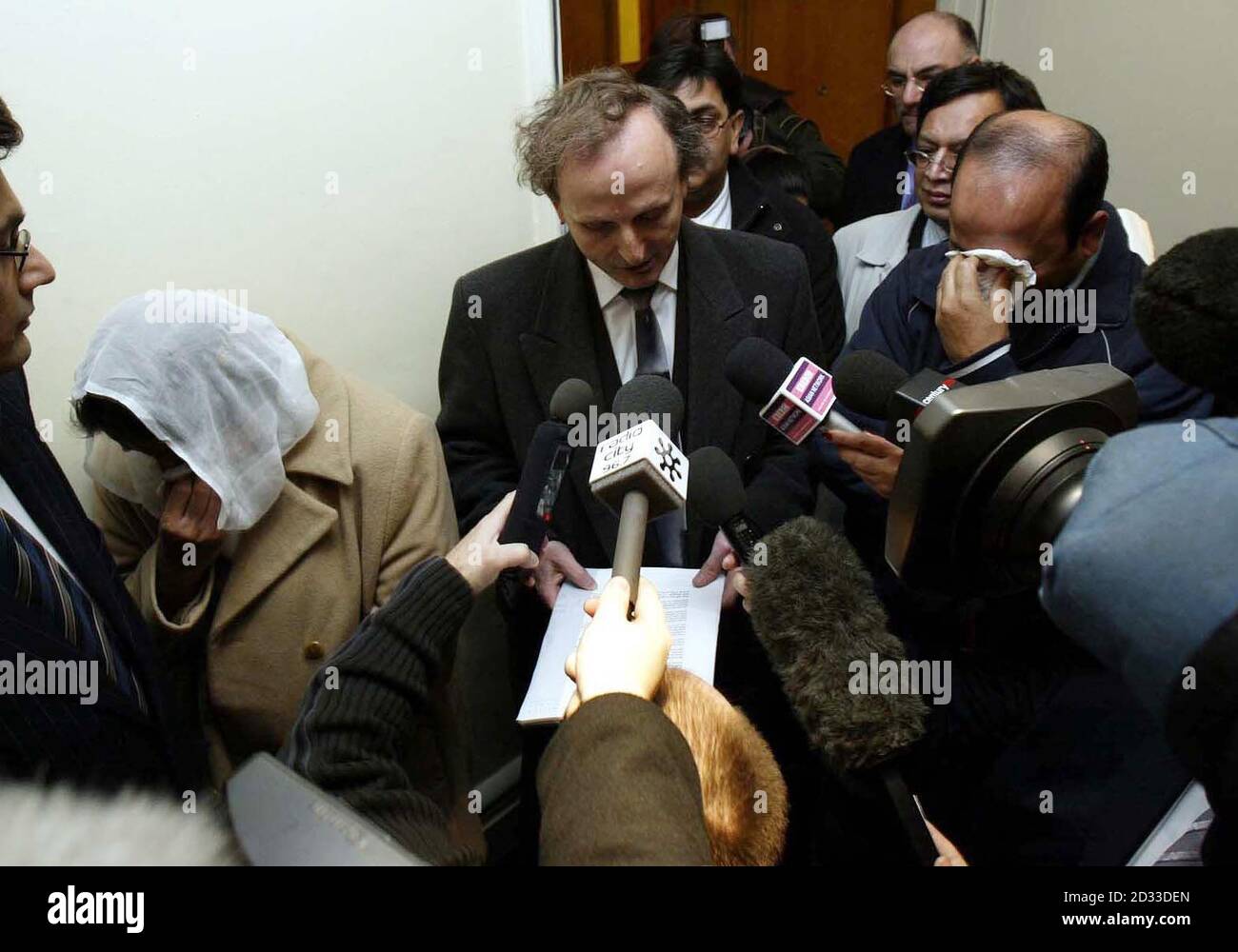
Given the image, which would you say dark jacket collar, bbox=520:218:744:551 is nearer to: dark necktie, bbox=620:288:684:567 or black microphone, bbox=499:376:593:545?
dark necktie, bbox=620:288:684:567

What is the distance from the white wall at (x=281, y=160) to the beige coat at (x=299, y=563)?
0.22m

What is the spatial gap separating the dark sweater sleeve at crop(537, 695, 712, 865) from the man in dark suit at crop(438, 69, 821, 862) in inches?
31.8

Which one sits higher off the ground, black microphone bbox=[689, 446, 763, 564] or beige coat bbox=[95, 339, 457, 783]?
black microphone bbox=[689, 446, 763, 564]

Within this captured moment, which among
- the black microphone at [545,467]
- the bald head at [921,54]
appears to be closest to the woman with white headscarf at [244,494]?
the black microphone at [545,467]

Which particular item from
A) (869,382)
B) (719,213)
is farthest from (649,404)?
(719,213)

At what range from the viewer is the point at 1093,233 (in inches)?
58.2

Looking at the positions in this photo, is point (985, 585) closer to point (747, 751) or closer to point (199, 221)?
point (747, 751)

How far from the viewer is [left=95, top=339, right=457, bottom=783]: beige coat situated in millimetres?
→ 1366

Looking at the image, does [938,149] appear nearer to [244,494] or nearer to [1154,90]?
[1154,90]

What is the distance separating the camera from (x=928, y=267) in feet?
5.26

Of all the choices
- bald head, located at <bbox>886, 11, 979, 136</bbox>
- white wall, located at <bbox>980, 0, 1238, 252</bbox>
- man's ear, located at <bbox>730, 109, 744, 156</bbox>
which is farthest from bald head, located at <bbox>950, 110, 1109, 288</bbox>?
white wall, located at <bbox>980, 0, 1238, 252</bbox>

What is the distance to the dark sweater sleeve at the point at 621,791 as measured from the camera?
2.07 ft

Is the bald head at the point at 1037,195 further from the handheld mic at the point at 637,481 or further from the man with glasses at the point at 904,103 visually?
the man with glasses at the point at 904,103
